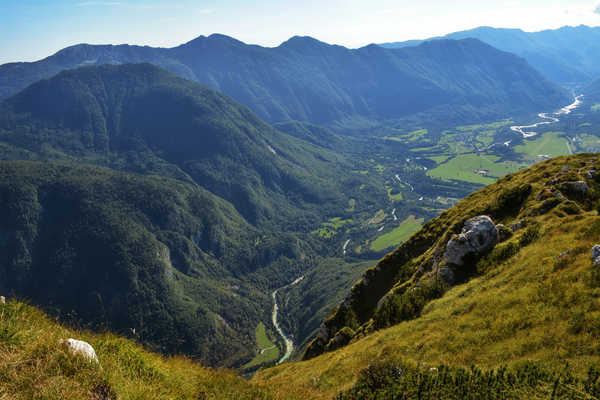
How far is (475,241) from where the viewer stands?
3291cm

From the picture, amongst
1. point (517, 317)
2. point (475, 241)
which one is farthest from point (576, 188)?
point (517, 317)

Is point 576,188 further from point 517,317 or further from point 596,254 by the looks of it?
point 517,317

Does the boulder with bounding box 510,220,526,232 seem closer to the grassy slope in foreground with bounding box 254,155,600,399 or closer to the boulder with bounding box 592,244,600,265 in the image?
the grassy slope in foreground with bounding box 254,155,600,399

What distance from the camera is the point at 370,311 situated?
47.2 meters

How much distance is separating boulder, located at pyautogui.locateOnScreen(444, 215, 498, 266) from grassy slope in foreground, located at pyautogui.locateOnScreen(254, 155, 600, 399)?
193cm

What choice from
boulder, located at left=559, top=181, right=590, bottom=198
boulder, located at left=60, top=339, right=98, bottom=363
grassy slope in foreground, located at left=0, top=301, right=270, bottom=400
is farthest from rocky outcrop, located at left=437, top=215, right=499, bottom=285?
boulder, located at left=60, top=339, right=98, bottom=363

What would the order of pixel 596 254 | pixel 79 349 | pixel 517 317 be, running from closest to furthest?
pixel 79 349 → pixel 517 317 → pixel 596 254

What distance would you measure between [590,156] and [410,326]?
40.3 m

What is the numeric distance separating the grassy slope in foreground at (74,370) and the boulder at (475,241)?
26155 millimetres

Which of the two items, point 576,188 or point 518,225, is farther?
point 576,188

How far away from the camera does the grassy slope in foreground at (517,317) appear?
637 inches

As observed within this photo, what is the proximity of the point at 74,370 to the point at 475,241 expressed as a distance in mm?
34623

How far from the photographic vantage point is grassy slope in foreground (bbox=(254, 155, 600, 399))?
1619cm

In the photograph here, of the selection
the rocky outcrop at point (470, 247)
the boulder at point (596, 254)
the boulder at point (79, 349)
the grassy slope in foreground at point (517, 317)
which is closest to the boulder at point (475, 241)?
the rocky outcrop at point (470, 247)
